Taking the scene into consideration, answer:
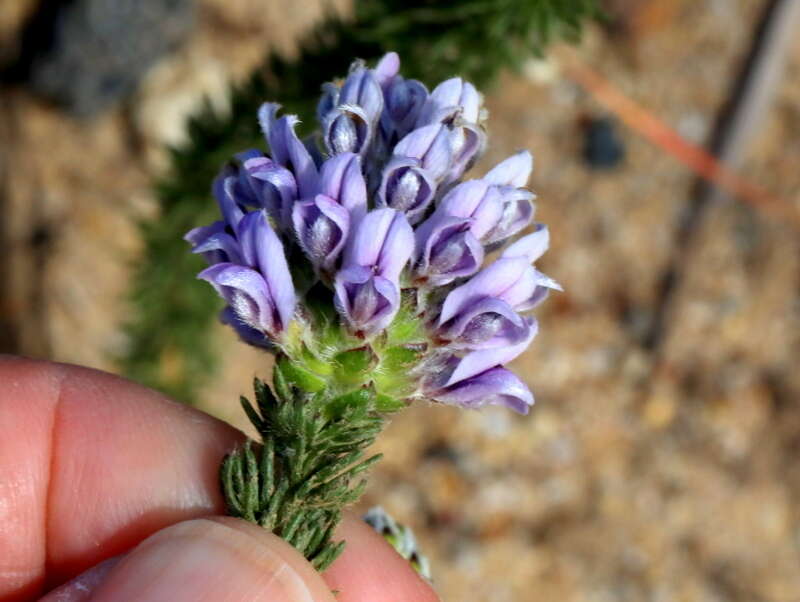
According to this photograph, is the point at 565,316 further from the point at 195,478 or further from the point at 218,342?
the point at 195,478

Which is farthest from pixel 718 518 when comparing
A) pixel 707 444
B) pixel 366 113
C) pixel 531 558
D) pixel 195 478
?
pixel 366 113

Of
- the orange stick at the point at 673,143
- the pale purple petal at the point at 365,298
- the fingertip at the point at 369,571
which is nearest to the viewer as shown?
the pale purple petal at the point at 365,298

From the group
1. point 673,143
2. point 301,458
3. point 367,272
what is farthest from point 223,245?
point 673,143

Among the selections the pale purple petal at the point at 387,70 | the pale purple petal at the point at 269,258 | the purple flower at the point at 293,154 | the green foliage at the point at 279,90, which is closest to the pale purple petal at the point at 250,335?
the pale purple petal at the point at 269,258

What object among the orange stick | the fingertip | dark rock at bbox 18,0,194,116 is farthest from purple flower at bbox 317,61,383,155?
the orange stick

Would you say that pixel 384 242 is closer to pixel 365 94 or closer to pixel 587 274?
pixel 365 94

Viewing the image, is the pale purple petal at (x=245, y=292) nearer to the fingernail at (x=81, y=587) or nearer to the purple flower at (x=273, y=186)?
the purple flower at (x=273, y=186)

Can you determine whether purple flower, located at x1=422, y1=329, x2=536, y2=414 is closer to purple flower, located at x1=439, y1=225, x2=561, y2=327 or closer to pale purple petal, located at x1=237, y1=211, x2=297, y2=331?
purple flower, located at x1=439, y1=225, x2=561, y2=327
